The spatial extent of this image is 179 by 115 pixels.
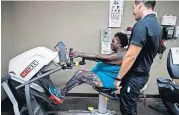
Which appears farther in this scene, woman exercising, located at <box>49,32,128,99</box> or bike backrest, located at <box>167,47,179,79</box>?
bike backrest, located at <box>167,47,179,79</box>

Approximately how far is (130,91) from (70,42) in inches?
67.5

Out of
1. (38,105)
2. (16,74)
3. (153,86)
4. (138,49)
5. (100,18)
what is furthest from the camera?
(153,86)

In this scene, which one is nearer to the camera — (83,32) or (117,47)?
(117,47)

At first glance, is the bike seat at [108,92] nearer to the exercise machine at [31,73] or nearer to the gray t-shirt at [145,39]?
the exercise machine at [31,73]

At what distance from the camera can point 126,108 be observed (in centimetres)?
209

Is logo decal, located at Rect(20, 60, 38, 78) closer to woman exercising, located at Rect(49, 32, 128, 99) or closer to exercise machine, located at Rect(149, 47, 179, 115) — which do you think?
woman exercising, located at Rect(49, 32, 128, 99)

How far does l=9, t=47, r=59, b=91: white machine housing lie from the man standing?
0.86 meters

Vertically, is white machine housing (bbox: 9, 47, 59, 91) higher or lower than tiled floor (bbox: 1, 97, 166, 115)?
higher

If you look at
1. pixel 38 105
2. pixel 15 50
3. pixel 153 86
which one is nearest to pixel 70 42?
pixel 15 50

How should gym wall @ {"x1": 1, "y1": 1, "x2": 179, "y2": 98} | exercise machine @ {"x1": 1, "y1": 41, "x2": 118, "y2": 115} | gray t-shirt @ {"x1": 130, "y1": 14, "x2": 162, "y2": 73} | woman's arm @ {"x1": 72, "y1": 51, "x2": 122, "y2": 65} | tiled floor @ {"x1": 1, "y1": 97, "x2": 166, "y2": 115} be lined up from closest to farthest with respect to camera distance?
gray t-shirt @ {"x1": 130, "y1": 14, "x2": 162, "y2": 73}, exercise machine @ {"x1": 1, "y1": 41, "x2": 118, "y2": 115}, woman's arm @ {"x1": 72, "y1": 51, "x2": 122, "y2": 65}, tiled floor @ {"x1": 1, "y1": 97, "x2": 166, "y2": 115}, gym wall @ {"x1": 1, "y1": 1, "x2": 179, "y2": 98}

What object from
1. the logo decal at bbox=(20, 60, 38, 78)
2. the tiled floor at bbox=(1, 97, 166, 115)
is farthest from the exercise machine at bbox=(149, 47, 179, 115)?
Answer: the logo decal at bbox=(20, 60, 38, 78)

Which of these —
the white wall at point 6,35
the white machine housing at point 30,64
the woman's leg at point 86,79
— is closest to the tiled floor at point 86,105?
the woman's leg at point 86,79

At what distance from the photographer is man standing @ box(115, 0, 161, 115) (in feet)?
6.21

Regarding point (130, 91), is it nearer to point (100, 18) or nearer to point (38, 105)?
point (38, 105)
